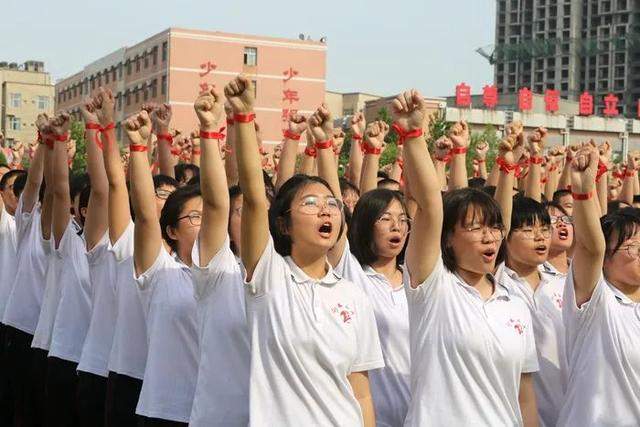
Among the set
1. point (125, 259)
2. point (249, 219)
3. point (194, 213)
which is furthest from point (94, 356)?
point (249, 219)

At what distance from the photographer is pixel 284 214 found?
4559 millimetres

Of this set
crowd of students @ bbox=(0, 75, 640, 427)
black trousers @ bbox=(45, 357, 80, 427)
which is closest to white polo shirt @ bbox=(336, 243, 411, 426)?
crowd of students @ bbox=(0, 75, 640, 427)

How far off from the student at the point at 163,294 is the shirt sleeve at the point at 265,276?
0.87 metres

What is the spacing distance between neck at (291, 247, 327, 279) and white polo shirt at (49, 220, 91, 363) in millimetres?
2225

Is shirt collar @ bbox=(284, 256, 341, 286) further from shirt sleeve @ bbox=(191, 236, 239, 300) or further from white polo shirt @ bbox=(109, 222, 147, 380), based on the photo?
white polo shirt @ bbox=(109, 222, 147, 380)

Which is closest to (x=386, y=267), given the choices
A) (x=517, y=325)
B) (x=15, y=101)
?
(x=517, y=325)

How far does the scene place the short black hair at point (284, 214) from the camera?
4.54 metres

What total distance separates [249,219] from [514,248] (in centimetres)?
166

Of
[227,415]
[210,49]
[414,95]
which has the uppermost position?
[210,49]

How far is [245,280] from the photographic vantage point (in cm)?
436

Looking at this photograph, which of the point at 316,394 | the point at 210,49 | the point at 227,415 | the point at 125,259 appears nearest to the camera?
the point at 316,394

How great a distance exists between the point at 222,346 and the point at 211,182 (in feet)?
2.07

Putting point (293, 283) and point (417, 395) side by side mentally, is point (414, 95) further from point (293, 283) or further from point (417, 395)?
point (417, 395)

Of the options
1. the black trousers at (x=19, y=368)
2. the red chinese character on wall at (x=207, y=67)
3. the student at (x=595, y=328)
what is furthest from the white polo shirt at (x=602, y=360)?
the red chinese character on wall at (x=207, y=67)
